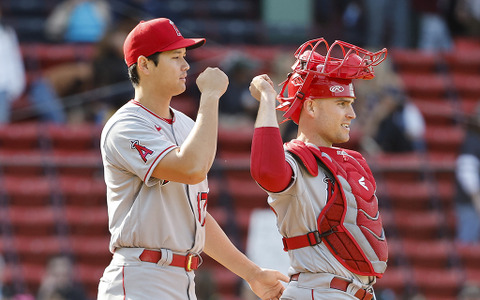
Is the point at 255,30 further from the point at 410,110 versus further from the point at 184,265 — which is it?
the point at 184,265

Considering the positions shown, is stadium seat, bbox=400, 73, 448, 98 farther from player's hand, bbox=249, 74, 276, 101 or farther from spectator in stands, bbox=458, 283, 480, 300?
player's hand, bbox=249, 74, 276, 101

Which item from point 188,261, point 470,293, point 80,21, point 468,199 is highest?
point 188,261

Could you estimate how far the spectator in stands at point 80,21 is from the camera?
10.3 m

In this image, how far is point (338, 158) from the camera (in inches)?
165

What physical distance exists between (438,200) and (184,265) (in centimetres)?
542

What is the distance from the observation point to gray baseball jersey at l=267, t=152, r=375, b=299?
3994mm

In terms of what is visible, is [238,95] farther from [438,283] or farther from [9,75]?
[438,283]

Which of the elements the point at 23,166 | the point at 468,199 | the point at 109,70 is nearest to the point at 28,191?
the point at 23,166

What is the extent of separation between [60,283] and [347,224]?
14.3 feet

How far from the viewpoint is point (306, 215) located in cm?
401

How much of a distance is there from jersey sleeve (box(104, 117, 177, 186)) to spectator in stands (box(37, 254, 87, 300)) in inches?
159

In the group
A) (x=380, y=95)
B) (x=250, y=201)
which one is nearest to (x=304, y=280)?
(x=250, y=201)

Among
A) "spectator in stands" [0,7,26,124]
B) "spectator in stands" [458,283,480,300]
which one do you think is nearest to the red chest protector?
"spectator in stands" [458,283,480,300]

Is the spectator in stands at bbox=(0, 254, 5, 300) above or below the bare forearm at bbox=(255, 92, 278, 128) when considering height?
below
